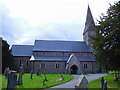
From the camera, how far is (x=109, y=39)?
27.6m

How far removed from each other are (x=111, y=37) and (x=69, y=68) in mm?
33980

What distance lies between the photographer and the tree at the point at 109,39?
88.9 ft

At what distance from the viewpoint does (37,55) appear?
64.9m

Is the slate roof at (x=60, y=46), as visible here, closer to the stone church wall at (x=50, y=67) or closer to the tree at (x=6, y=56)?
the stone church wall at (x=50, y=67)

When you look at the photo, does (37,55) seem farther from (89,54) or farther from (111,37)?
(111,37)

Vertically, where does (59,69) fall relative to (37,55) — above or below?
below

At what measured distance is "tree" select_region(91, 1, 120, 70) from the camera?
27.1 meters

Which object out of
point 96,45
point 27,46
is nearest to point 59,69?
point 27,46

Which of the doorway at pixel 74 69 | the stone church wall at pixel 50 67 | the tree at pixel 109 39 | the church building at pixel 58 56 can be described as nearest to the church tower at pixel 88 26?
the church building at pixel 58 56

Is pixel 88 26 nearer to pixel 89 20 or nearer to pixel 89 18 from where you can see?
pixel 89 20

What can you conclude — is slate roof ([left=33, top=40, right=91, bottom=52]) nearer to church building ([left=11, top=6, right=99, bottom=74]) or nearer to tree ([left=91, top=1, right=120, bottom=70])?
church building ([left=11, top=6, right=99, bottom=74])

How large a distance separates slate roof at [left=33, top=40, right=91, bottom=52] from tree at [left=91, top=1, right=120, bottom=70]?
37.4 meters

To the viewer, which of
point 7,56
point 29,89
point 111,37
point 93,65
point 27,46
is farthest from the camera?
point 27,46

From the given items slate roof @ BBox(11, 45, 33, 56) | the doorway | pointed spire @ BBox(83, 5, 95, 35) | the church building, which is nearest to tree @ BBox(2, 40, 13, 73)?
the church building
